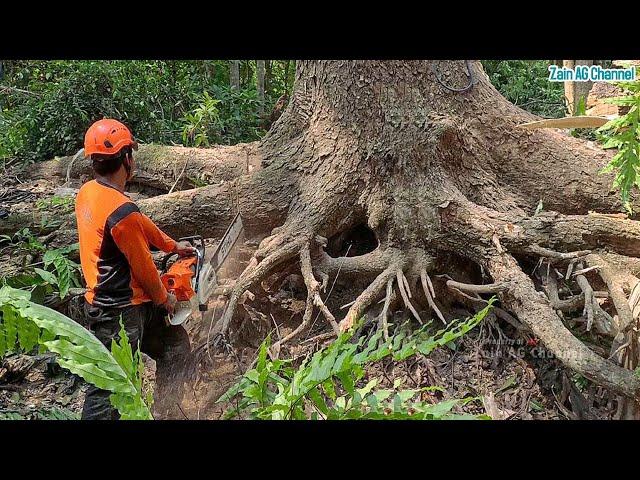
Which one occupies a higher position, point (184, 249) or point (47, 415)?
point (184, 249)

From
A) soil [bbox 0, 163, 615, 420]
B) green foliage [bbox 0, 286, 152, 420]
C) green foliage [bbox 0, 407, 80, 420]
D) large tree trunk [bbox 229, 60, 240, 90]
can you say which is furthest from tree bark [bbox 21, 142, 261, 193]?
green foliage [bbox 0, 286, 152, 420]

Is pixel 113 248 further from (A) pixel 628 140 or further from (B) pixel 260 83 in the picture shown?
(B) pixel 260 83

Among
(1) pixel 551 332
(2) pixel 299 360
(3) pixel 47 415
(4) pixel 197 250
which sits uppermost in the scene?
(4) pixel 197 250

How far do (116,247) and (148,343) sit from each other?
0.53 meters

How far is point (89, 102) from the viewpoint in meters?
3.93

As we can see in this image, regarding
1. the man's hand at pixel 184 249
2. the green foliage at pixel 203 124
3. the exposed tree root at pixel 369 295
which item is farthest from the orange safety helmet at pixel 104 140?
the green foliage at pixel 203 124

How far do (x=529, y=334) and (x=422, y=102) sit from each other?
1156 millimetres

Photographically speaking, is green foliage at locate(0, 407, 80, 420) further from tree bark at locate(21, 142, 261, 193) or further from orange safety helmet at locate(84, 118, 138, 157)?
tree bark at locate(21, 142, 261, 193)

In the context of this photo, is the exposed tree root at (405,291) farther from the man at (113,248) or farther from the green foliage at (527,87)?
the green foliage at (527,87)

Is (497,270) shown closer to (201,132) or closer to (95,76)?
(201,132)

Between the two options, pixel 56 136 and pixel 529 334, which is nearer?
pixel 529 334

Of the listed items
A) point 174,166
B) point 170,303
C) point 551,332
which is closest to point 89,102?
point 174,166

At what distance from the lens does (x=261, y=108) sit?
4.40m

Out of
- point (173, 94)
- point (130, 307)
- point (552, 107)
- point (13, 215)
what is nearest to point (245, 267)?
point (130, 307)
